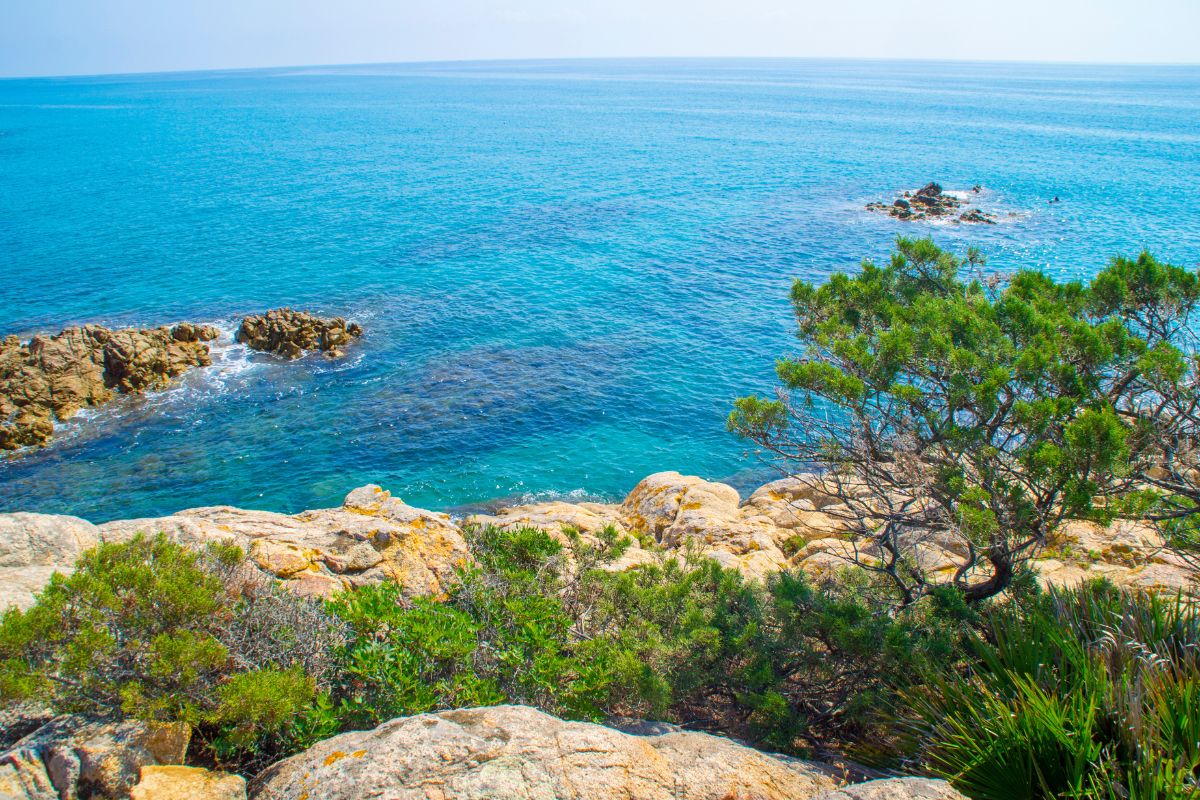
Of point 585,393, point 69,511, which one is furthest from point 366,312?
point 69,511

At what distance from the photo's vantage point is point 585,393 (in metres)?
37.4

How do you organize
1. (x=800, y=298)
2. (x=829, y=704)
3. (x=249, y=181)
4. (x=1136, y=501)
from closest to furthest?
(x=1136, y=501) → (x=829, y=704) → (x=800, y=298) → (x=249, y=181)

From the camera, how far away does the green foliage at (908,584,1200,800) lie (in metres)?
6.23

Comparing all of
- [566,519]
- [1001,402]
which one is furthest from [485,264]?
[1001,402]

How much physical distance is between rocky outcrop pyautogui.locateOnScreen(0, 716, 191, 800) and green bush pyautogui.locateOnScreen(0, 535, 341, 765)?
0.25 metres

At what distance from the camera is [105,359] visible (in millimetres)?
37531

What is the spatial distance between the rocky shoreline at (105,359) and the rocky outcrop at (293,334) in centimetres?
6

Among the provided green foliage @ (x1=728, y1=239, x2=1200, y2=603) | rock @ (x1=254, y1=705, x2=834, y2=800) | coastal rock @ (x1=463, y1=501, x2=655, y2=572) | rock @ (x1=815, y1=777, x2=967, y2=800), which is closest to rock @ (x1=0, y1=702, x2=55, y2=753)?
rock @ (x1=254, y1=705, x2=834, y2=800)

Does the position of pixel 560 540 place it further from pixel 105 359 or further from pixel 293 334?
pixel 105 359

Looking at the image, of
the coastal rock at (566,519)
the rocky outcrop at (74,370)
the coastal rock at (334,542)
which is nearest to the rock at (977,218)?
the coastal rock at (566,519)

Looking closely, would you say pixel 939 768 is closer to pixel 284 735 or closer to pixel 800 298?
pixel 284 735

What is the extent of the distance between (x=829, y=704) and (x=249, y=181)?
9698 cm

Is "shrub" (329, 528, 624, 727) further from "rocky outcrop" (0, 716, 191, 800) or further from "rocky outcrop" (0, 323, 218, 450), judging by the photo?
"rocky outcrop" (0, 323, 218, 450)

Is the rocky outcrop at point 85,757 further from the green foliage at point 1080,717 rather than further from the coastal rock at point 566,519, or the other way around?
the coastal rock at point 566,519
